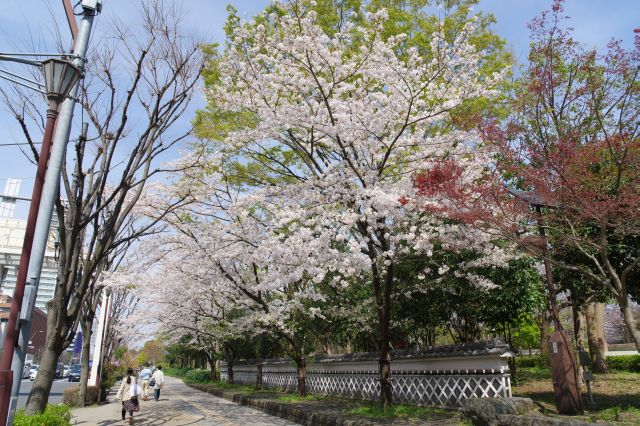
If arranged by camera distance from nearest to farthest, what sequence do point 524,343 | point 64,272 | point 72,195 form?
point 64,272 → point 72,195 → point 524,343

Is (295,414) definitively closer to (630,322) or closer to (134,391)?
(134,391)

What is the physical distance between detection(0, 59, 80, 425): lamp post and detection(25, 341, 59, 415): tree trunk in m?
2.80

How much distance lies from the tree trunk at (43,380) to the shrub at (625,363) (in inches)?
815

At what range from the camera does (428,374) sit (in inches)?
489

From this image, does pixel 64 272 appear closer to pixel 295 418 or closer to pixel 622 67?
pixel 295 418

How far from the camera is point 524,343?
28844 mm

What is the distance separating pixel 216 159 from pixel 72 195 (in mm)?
5391

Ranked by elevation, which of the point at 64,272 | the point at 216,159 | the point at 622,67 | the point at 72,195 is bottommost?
the point at 64,272

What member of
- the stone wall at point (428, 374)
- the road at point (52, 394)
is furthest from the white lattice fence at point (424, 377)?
the road at point (52, 394)

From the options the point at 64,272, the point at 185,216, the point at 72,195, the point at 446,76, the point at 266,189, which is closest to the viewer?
the point at 64,272

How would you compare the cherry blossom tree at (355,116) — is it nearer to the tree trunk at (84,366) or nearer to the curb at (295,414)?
the curb at (295,414)

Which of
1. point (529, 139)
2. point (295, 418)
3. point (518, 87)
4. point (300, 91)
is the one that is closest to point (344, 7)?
point (300, 91)

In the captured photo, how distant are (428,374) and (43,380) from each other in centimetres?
942

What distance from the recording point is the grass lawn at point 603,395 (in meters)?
8.08
